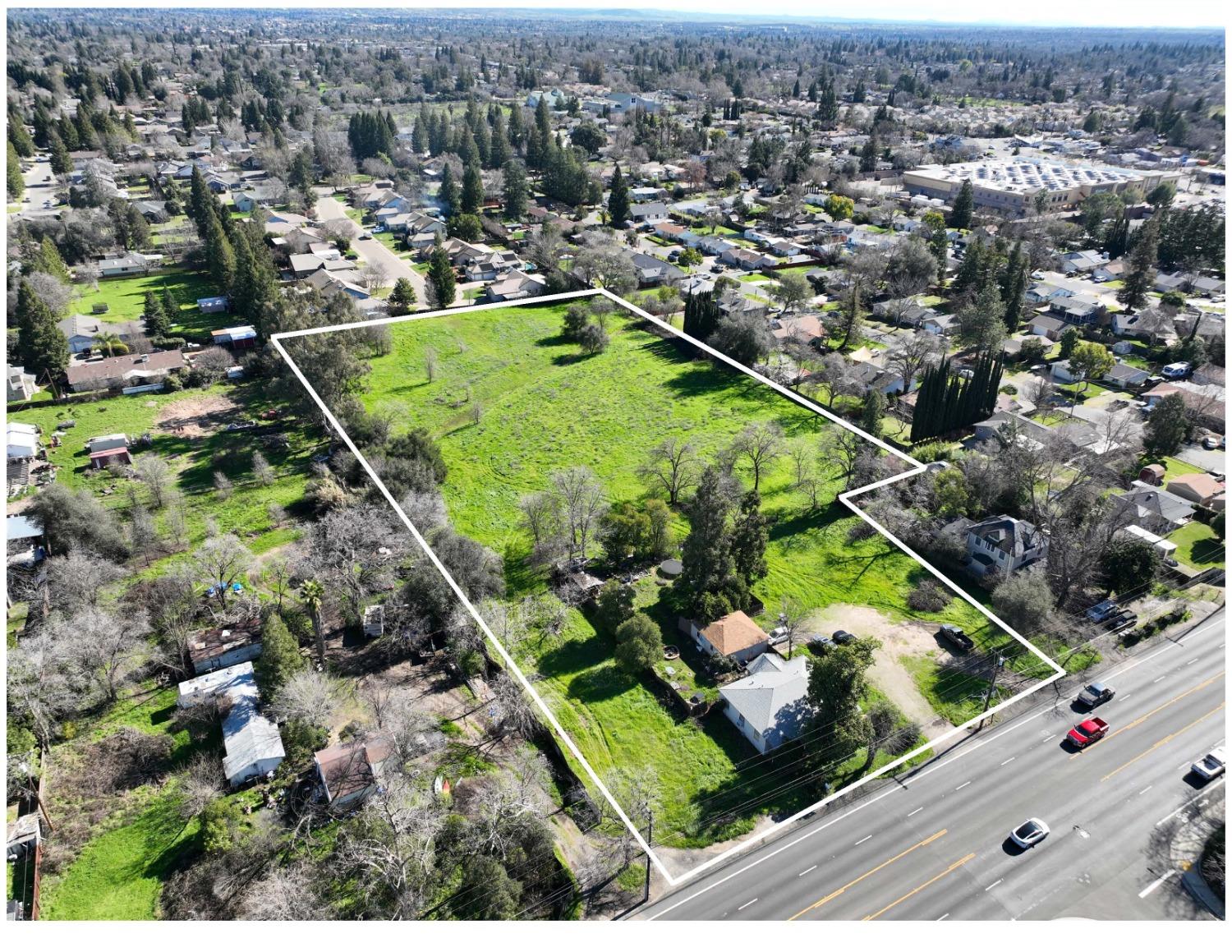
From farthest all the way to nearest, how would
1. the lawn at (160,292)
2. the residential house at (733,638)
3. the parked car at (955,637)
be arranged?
1. the lawn at (160,292)
2. the parked car at (955,637)
3. the residential house at (733,638)

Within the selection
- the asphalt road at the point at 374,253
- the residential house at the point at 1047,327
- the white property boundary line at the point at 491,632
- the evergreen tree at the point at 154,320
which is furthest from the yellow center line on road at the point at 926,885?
the evergreen tree at the point at 154,320

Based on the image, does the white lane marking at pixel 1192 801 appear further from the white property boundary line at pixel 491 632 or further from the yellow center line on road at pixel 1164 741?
the white property boundary line at pixel 491 632

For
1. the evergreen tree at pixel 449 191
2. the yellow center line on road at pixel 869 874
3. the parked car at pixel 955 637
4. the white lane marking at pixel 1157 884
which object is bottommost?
the yellow center line on road at pixel 869 874

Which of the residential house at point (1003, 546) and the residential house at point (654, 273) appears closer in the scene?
the residential house at point (1003, 546)

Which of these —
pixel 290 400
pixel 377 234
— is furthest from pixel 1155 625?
pixel 377 234

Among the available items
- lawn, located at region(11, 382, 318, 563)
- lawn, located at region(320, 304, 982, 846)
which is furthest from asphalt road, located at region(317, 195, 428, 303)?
lawn, located at region(320, 304, 982, 846)

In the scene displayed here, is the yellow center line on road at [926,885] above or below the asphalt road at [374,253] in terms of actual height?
below

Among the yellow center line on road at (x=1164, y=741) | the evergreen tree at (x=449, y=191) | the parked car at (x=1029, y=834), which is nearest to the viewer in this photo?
the parked car at (x=1029, y=834)

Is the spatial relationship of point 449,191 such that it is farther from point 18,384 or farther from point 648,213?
point 18,384
